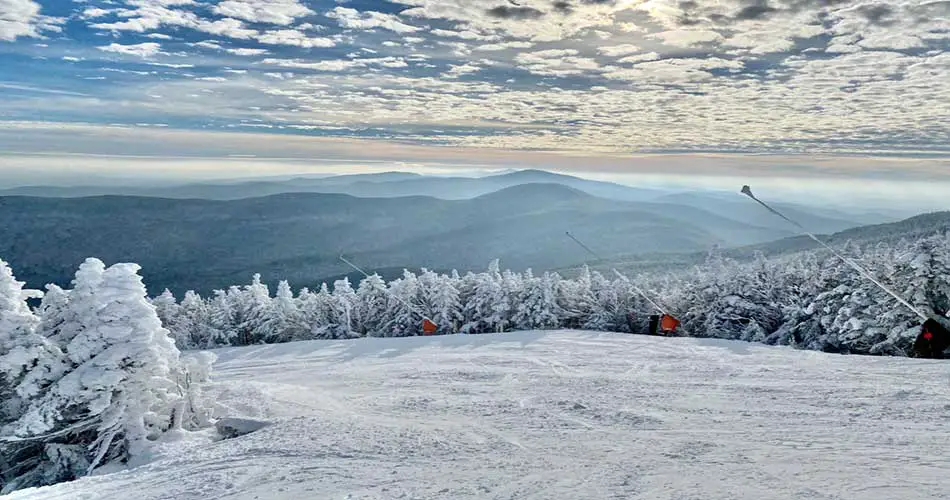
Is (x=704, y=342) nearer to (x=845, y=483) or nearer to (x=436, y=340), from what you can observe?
(x=436, y=340)

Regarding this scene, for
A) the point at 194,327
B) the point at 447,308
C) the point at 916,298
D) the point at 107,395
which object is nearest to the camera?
the point at 107,395

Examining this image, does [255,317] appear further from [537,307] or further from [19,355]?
[19,355]

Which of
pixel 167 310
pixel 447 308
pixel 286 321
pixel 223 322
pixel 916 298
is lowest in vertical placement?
pixel 223 322

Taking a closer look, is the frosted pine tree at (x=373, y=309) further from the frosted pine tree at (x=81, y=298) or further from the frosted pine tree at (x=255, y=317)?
the frosted pine tree at (x=81, y=298)

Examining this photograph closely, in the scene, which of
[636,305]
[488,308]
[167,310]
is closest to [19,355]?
[488,308]

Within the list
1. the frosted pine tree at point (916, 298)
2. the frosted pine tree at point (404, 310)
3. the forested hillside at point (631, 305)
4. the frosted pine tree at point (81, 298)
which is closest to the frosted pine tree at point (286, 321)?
the forested hillside at point (631, 305)

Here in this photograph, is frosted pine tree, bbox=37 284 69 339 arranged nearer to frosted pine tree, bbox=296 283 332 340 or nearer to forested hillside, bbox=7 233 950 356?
forested hillside, bbox=7 233 950 356

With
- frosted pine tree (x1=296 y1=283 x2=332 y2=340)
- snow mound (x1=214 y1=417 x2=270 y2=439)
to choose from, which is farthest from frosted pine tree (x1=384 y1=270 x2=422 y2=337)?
snow mound (x1=214 y1=417 x2=270 y2=439)

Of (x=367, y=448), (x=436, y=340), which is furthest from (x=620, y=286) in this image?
(x=367, y=448)
